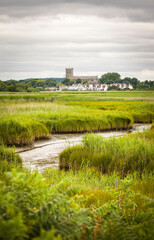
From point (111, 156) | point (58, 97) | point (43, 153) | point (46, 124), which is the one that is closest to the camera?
point (111, 156)

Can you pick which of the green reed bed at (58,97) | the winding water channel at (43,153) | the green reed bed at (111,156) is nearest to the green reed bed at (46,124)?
the winding water channel at (43,153)

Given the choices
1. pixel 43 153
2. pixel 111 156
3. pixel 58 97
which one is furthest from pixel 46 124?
pixel 58 97

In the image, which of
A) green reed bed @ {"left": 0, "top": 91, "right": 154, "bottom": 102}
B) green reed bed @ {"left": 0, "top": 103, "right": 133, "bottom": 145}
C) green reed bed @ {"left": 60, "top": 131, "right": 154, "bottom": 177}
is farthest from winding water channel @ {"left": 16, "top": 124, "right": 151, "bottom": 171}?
green reed bed @ {"left": 0, "top": 91, "right": 154, "bottom": 102}

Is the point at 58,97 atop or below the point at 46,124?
atop

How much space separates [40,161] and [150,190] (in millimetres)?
7690

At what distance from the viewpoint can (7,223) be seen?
5.00 ft

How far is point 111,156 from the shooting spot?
1055 cm

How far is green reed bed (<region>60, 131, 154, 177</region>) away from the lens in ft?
32.0

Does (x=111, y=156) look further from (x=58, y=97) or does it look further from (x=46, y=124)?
(x=58, y=97)

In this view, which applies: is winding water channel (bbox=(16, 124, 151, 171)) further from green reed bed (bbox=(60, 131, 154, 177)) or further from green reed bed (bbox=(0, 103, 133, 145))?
green reed bed (bbox=(0, 103, 133, 145))

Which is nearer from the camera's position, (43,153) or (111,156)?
(111,156)

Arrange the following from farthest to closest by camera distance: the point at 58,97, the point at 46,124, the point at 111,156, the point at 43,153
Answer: the point at 58,97
the point at 46,124
the point at 43,153
the point at 111,156

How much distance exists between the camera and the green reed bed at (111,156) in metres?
9.76

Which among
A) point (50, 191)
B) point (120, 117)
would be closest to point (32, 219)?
point (50, 191)
